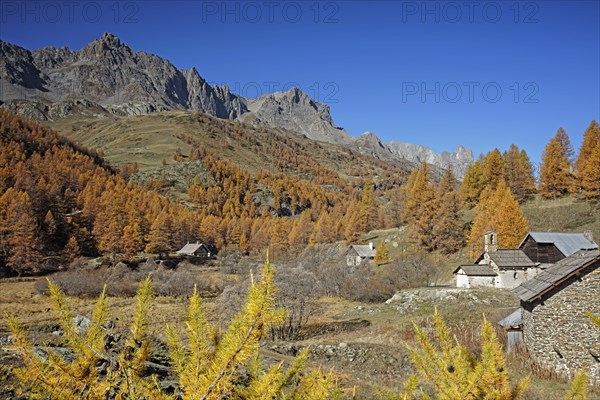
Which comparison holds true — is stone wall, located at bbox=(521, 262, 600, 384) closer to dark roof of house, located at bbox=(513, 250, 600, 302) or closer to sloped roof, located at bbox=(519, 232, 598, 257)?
dark roof of house, located at bbox=(513, 250, 600, 302)

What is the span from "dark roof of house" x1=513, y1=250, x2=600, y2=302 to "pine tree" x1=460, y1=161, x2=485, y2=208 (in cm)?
6936

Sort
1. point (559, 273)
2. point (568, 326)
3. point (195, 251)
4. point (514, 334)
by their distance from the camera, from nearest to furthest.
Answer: point (568, 326), point (559, 273), point (514, 334), point (195, 251)

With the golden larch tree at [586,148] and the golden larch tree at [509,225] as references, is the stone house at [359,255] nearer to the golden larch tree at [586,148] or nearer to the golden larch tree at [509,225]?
the golden larch tree at [509,225]

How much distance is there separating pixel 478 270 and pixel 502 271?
8.48ft

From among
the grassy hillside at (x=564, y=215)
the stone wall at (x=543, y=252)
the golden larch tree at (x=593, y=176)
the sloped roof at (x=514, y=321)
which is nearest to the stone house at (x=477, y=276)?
the stone wall at (x=543, y=252)

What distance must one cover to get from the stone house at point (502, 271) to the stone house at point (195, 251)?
68663 mm

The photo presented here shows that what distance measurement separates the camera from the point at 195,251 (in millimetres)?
95750

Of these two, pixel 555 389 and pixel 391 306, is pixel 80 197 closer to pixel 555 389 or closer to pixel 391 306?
pixel 391 306

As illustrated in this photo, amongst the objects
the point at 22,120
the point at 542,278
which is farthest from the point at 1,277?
the point at 22,120

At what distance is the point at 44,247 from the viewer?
69.9 metres

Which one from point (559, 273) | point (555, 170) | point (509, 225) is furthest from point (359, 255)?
point (559, 273)

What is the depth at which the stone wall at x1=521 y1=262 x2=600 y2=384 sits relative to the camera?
1669 centimetres

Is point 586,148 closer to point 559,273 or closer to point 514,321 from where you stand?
point 514,321

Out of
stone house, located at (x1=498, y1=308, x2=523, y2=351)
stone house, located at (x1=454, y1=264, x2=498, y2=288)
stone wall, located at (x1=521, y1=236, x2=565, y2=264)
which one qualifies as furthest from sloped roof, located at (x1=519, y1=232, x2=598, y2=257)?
stone house, located at (x1=498, y1=308, x2=523, y2=351)
